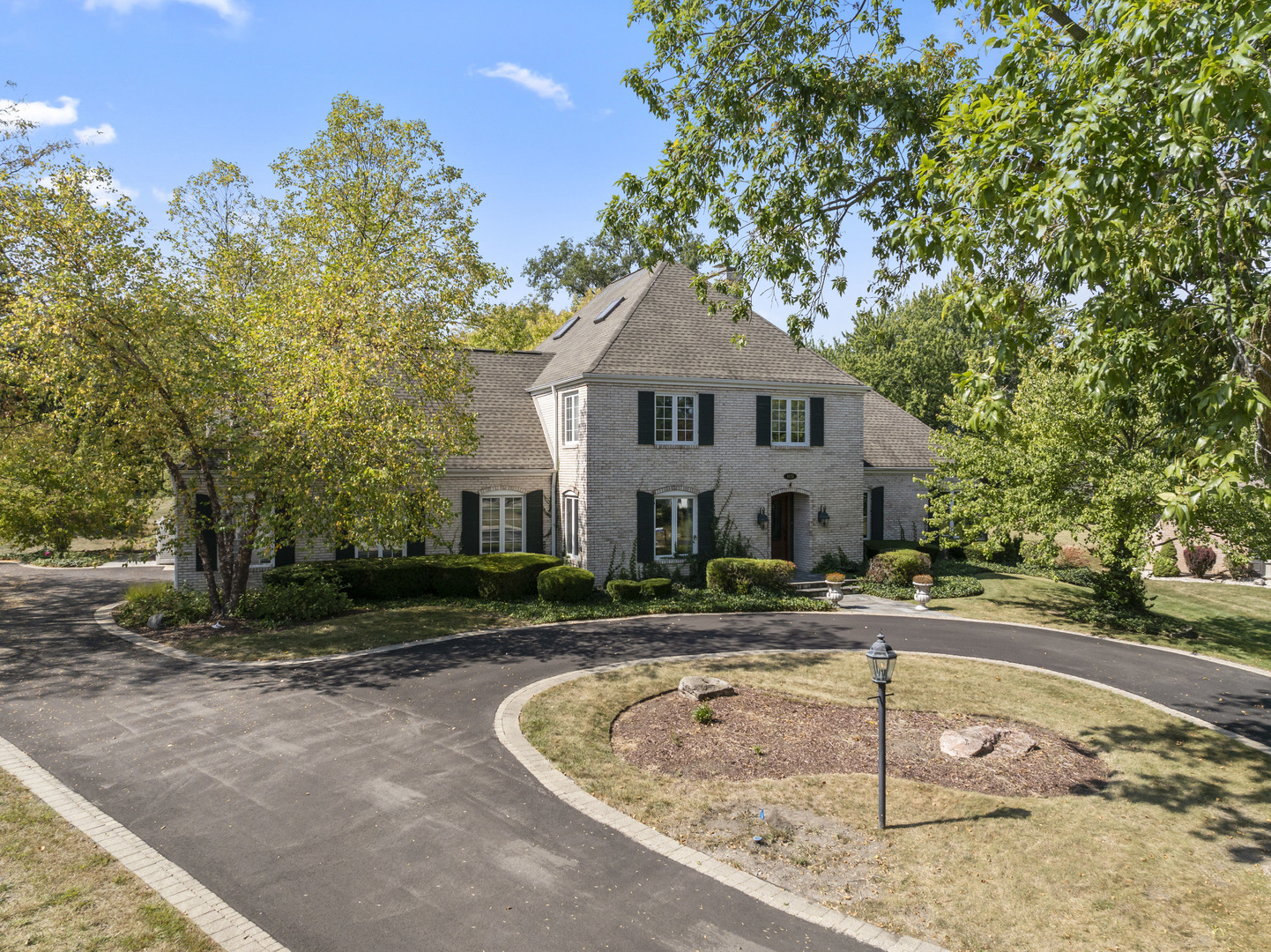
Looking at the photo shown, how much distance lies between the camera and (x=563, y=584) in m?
19.0

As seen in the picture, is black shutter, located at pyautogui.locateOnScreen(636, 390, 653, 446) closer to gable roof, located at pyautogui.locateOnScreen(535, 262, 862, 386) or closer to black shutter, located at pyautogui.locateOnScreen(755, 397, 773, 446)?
gable roof, located at pyautogui.locateOnScreen(535, 262, 862, 386)

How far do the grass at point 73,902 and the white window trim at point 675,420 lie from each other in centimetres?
1636

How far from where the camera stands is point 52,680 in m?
12.8

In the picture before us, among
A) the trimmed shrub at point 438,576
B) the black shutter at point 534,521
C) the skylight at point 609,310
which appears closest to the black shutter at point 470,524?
the trimmed shrub at point 438,576

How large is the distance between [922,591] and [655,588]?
7349 millimetres

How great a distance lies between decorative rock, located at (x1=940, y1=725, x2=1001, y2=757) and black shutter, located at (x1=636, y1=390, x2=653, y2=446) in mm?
12855

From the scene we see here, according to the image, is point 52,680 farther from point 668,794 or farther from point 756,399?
point 756,399

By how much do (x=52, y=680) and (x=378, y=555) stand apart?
29.5ft

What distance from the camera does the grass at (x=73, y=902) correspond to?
5812 mm

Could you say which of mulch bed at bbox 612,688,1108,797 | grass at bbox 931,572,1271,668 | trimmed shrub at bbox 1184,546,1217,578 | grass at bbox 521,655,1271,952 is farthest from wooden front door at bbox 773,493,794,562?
trimmed shrub at bbox 1184,546,1217,578

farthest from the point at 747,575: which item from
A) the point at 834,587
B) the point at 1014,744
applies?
the point at 1014,744

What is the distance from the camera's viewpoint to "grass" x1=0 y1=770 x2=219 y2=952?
5.81 metres

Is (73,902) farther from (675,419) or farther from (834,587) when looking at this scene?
(834,587)

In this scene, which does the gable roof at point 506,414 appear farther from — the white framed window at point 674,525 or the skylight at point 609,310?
the white framed window at point 674,525
